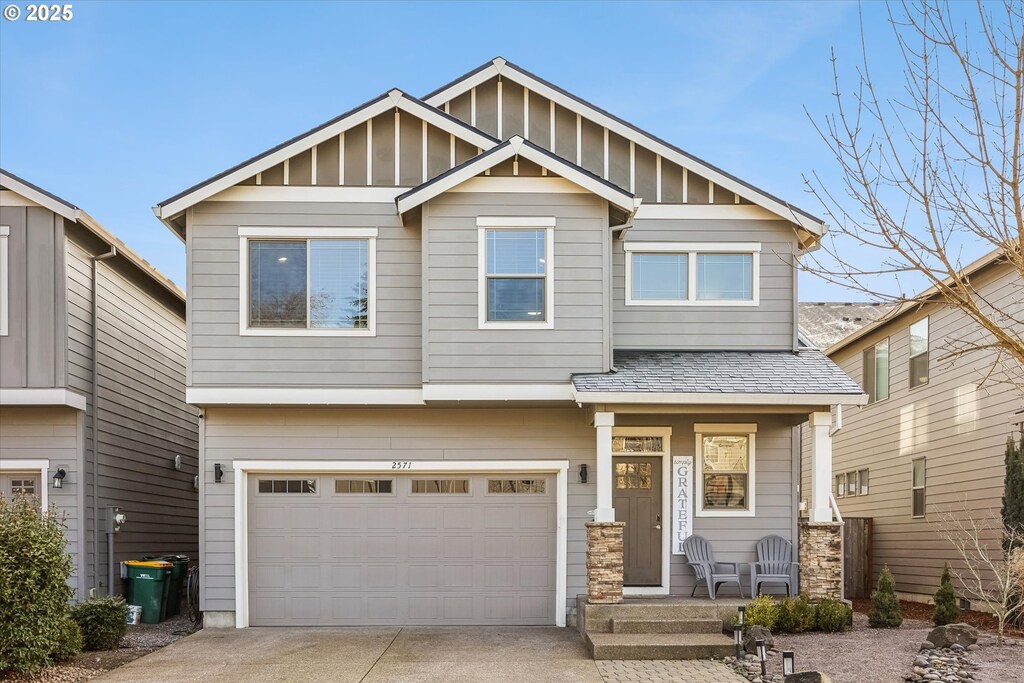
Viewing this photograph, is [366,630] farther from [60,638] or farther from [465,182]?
[465,182]

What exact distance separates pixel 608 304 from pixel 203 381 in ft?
17.2

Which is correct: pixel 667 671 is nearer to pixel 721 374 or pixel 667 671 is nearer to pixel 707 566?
pixel 707 566

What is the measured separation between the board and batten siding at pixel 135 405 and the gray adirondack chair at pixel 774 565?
8786mm

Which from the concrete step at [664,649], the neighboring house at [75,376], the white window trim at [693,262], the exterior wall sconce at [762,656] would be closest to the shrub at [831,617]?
the concrete step at [664,649]

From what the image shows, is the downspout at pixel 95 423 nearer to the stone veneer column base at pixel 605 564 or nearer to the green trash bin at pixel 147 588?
the green trash bin at pixel 147 588

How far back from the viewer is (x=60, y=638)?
1005 cm

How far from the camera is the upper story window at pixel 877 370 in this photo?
18594mm

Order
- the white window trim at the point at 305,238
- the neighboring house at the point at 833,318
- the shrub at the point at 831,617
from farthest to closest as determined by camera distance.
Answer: the neighboring house at the point at 833,318
the white window trim at the point at 305,238
the shrub at the point at 831,617

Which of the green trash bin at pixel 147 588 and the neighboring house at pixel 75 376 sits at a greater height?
the neighboring house at pixel 75 376

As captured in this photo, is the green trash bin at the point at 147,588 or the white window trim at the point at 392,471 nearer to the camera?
the white window trim at the point at 392,471

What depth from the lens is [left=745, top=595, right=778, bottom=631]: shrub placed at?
11273mm

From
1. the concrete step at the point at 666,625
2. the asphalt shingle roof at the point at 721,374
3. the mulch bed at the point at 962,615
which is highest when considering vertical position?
the asphalt shingle roof at the point at 721,374

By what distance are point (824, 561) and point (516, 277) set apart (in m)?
5.08

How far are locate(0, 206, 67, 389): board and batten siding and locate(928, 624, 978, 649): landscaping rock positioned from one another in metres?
10.7
